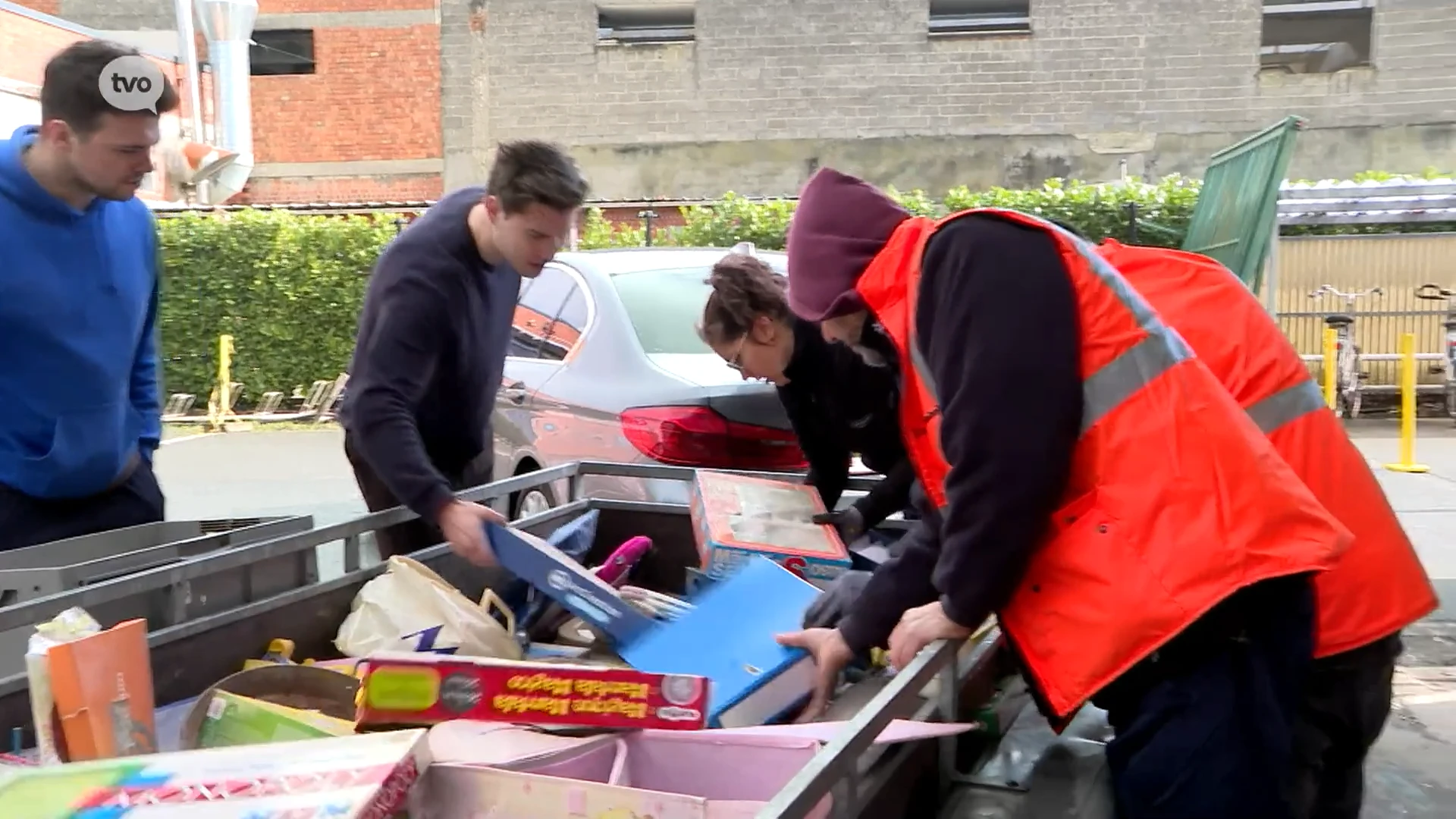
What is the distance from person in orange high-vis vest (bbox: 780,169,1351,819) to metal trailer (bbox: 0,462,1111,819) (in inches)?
7.1

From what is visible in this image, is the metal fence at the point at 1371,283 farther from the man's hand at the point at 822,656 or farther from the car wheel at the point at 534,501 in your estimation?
the man's hand at the point at 822,656

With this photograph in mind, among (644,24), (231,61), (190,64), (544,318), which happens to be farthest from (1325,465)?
(190,64)

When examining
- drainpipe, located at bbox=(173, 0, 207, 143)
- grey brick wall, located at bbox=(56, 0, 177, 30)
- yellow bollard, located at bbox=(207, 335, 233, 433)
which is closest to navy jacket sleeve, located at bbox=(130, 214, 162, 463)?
yellow bollard, located at bbox=(207, 335, 233, 433)

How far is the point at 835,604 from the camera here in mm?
2154

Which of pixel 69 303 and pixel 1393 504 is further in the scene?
pixel 1393 504

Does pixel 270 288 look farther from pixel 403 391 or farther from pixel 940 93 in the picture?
pixel 403 391

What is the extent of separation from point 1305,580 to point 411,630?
1.62 m

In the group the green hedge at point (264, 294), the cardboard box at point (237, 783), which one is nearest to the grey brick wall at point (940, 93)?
the green hedge at point (264, 294)

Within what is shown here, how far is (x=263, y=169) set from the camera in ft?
71.2

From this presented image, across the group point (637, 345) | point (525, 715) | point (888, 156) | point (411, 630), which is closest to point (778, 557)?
point (411, 630)

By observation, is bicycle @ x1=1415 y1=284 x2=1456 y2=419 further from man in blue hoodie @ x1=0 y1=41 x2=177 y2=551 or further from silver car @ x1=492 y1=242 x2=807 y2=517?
man in blue hoodie @ x1=0 y1=41 x2=177 y2=551

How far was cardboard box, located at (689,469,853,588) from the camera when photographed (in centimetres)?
268

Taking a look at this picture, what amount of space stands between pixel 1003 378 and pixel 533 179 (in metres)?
1.48

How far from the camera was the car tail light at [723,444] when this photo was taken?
161 inches
